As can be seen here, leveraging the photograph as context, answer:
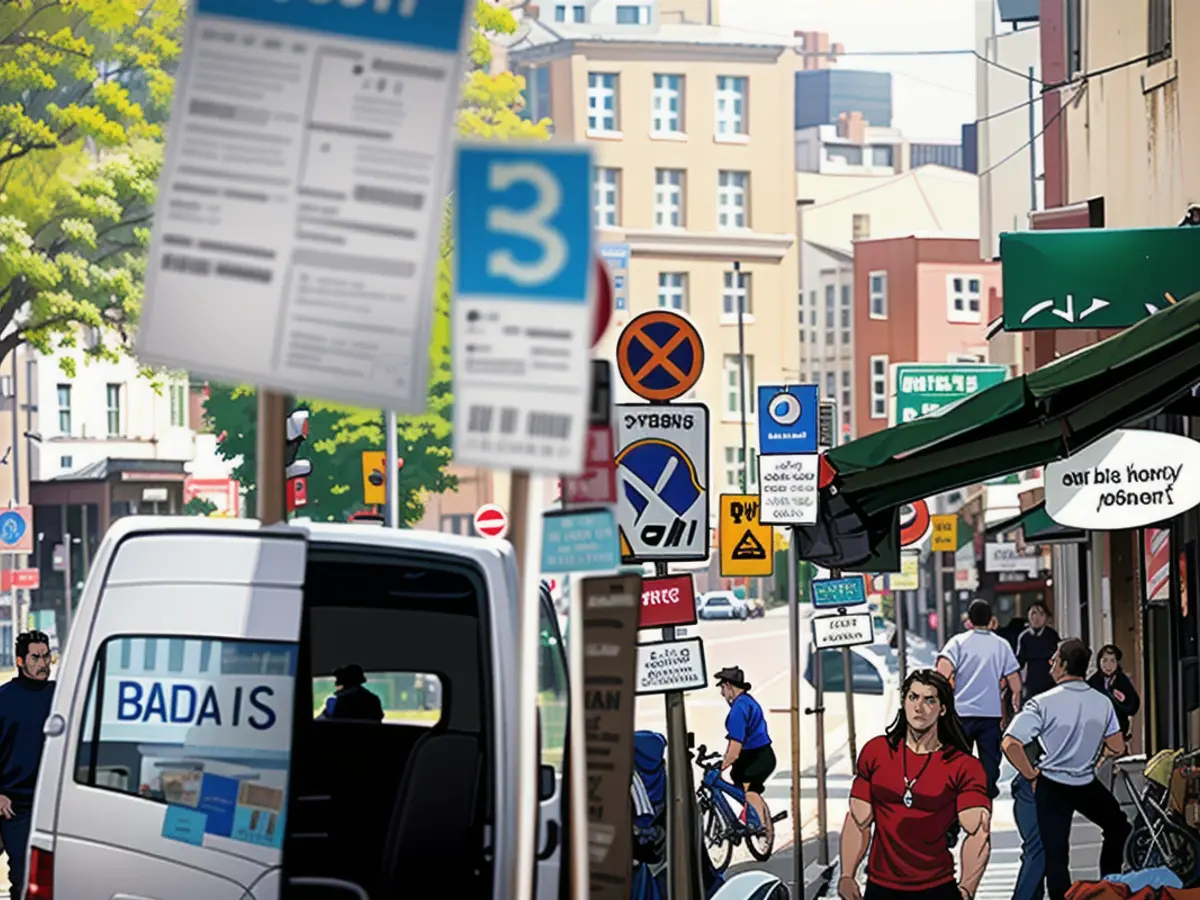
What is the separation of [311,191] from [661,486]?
8696mm

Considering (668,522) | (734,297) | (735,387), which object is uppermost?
(734,297)

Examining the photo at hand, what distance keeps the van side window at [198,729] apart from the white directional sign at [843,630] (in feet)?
43.9

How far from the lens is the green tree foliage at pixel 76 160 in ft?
133

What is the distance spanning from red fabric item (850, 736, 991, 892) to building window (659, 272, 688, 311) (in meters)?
107

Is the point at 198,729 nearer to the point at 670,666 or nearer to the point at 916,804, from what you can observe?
the point at 916,804

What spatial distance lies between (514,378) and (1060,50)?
32910 mm

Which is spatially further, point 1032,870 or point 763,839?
point 763,839

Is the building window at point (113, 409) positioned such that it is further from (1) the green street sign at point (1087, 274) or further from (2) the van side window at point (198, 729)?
(2) the van side window at point (198, 729)

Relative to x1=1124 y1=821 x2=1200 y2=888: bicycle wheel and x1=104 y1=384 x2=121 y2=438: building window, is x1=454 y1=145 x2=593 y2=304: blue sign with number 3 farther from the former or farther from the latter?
x1=104 y1=384 x2=121 y2=438: building window

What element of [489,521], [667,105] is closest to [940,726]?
[489,521]

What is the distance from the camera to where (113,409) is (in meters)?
92.5

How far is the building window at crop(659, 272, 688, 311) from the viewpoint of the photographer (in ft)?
390

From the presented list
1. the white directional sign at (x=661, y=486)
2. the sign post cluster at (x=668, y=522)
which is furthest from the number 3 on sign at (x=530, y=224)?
the white directional sign at (x=661, y=486)

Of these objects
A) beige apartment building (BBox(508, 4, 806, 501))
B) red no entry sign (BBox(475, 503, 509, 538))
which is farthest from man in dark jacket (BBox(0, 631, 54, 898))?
beige apartment building (BBox(508, 4, 806, 501))
